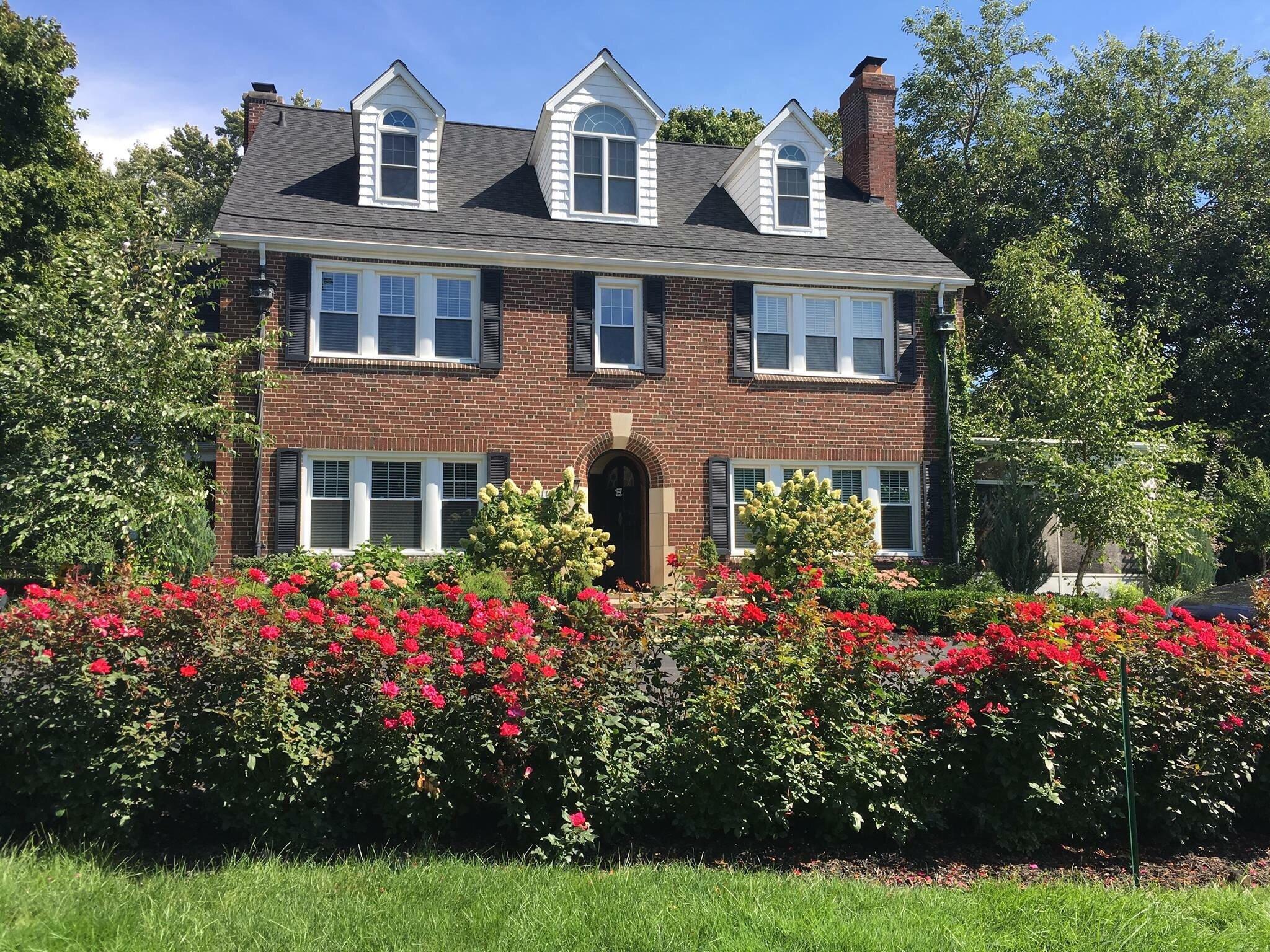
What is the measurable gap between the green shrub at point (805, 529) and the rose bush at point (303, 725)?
977 centimetres

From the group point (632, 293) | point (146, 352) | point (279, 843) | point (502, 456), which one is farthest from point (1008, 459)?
point (279, 843)

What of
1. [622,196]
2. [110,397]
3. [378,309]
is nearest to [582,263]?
[622,196]

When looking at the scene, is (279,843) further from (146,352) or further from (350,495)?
(350,495)

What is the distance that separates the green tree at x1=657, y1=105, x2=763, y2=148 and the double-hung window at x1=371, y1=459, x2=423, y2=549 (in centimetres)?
1929

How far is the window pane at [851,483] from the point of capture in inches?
695

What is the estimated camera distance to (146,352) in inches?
472

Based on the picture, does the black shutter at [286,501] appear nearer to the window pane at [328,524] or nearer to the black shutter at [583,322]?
the window pane at [328,524]

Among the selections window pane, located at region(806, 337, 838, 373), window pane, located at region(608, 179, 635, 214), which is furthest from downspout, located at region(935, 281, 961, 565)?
window pane, located at region(608, 179, 635, 214)

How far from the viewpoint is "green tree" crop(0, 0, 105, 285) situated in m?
19.0

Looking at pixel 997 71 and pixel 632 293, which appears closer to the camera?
pixel 632 293

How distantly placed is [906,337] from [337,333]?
10.2 metres

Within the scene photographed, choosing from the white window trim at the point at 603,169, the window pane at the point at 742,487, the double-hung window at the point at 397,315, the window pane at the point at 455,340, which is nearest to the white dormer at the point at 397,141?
the double-hung window at the point at 397,315

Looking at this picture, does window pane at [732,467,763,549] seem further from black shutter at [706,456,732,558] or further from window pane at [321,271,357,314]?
window pane at [321,271,357,314]

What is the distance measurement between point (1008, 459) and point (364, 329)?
1156 centimetres
